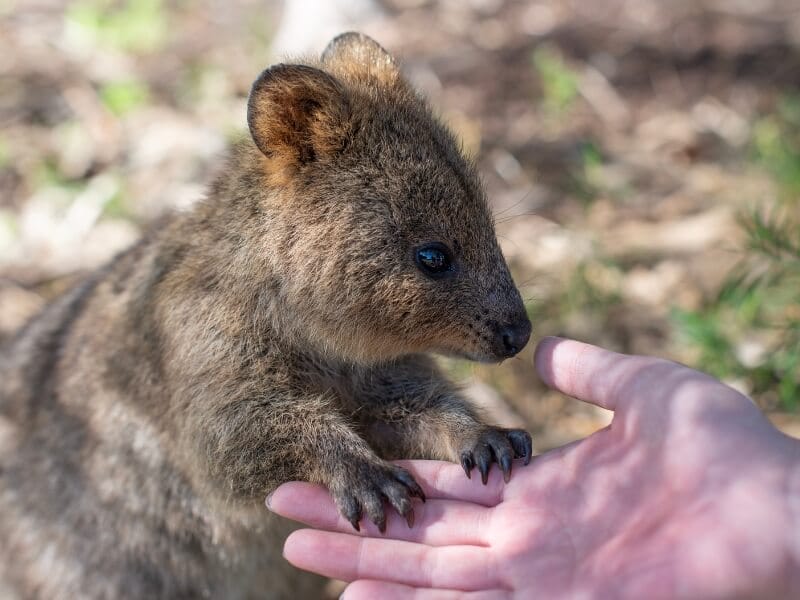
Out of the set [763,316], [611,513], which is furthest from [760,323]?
[611,513]

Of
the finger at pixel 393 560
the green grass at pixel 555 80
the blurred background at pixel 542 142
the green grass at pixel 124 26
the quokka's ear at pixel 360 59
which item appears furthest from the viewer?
the green grass at pixel 124 26

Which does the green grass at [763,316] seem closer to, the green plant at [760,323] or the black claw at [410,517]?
the green plant at [760,323]

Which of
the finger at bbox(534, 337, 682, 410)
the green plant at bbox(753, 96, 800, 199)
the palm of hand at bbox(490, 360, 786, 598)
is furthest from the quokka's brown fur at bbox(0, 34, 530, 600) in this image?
the green plant at bbox(753, 96, 800, 199)

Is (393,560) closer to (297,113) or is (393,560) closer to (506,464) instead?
(506,464)

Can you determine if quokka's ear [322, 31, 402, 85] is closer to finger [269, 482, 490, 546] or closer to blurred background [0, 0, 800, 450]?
blurred background [0, 0, 800, 450]

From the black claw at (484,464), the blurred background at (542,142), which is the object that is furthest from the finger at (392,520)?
the blurred background at (542,142)

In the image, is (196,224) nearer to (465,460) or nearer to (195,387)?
(195,387)

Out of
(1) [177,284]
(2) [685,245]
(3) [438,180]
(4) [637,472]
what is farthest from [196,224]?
(2) [685,245]
